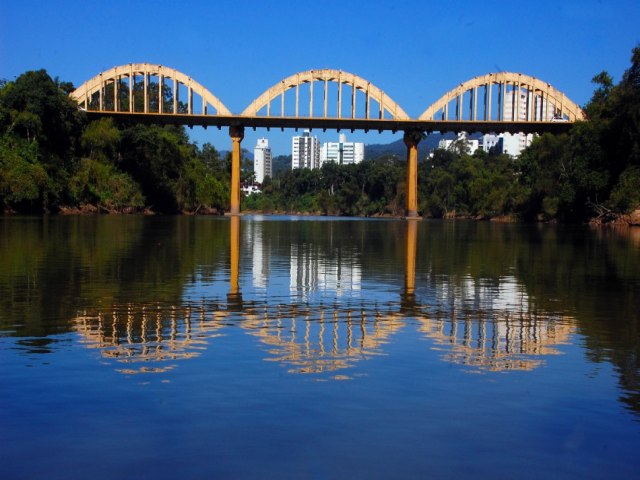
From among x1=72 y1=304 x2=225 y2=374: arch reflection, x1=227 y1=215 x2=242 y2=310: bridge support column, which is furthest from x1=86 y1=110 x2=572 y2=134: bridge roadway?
x1=72 y1=304 x2=225 y2=374: arch reflection

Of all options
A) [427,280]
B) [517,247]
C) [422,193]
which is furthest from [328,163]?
[427,280]

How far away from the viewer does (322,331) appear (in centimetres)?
1098

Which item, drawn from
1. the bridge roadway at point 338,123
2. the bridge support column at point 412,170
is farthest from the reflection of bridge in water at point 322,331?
the bridge support column at point 412,170

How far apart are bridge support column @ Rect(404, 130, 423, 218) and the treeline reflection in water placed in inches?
2954

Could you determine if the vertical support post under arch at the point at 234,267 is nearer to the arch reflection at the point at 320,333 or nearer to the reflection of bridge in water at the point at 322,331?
the reflection of bridge in water at the point at 322,331

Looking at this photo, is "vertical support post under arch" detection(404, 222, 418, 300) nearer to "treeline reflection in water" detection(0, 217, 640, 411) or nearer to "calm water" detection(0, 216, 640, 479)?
"treeline reflection in water" detection(0, 217, 640, 411)

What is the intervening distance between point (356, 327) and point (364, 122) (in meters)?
84.1

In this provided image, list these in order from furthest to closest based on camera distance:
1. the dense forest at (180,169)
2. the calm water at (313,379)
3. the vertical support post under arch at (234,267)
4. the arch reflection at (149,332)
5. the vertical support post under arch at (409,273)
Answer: the dense forest at (180,169)
the vertical support post under arch at (409,273)
the vertical support post under arch at (234,267)
the arch reflection at (149,332)
the calm water at (313,379)

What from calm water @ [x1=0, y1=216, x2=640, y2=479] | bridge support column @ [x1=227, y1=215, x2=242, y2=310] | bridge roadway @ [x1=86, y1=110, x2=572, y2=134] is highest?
bridge roadway @ [x1=86, y1=110, x2=572, y2=134]

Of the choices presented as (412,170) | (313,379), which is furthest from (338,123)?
(313,379)

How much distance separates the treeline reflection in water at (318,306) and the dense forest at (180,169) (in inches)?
1865

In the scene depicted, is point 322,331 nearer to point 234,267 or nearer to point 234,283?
point 234,283

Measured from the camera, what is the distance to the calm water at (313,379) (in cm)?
581

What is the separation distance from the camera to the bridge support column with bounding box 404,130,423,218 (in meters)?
99.7
